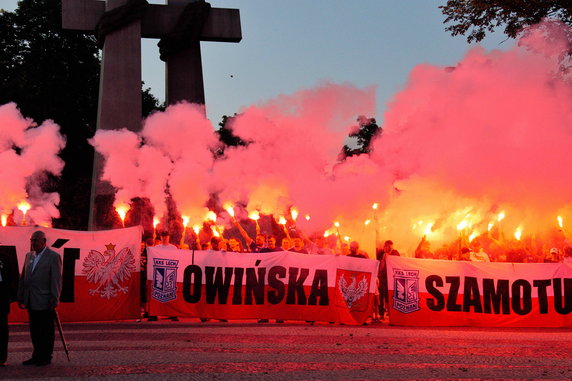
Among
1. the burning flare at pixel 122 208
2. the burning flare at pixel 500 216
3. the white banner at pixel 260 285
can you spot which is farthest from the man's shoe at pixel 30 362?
the burning flare at pixel 500 216

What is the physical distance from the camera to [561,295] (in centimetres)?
1612

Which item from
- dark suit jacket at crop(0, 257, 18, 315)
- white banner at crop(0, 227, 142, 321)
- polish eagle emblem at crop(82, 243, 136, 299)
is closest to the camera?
dark suit jacket at crop(0, 257, 18, 315)

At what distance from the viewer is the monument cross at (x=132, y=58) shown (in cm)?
2941

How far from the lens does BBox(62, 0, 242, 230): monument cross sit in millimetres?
29406

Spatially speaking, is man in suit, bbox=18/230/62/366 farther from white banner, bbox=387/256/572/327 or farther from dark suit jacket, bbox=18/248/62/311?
white banner, bbox=387/256/572/327

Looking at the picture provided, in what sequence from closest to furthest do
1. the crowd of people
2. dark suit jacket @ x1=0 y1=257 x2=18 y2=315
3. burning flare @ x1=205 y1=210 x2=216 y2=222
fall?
dark suit jacket @ x1=0 y1=257 x2=18 y2=315, the crowd of people, burning flare @ x1=205 y1=210 x2=216 y2=222

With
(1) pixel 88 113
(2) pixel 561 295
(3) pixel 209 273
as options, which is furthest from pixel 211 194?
(1) pixel 88 113

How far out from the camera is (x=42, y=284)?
10.2 m

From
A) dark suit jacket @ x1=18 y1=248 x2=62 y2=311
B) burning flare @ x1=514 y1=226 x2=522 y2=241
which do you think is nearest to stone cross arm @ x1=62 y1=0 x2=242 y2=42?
burning flare @ x1=514 y1=226 x2=522 y2=241

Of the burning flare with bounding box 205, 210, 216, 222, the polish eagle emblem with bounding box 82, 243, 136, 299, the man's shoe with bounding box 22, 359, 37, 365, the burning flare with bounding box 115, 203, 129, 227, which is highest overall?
the burning flare with bounding box 115, 203, 129, 227

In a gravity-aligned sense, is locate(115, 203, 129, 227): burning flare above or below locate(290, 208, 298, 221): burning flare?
above

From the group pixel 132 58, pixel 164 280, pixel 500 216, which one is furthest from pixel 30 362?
pixel 132 58

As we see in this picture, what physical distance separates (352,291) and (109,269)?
15.4ft

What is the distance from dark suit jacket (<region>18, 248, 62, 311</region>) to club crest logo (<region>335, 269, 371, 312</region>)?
6956 mm
